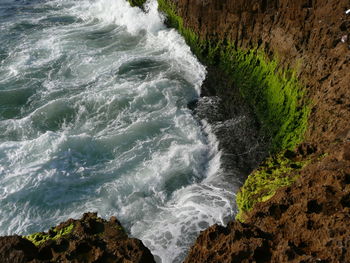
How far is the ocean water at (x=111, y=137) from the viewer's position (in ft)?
23.1

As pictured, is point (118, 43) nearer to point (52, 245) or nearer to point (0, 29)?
point (0, 29)

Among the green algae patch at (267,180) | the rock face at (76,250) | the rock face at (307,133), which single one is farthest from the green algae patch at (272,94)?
the rock face at (76,250)

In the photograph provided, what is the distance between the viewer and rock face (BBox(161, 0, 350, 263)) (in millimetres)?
3545

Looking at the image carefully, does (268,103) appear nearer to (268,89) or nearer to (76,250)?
(268,89)

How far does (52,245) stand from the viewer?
13.6 feet

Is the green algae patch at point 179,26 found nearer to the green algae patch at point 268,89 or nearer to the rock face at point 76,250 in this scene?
the green algae patch at point 268,89

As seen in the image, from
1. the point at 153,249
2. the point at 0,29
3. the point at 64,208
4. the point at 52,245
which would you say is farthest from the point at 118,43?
the point at 52,245

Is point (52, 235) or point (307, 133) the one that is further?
point (307, 133)

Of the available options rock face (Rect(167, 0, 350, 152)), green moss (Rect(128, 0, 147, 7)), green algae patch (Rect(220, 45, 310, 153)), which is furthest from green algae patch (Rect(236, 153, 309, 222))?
green moss (Rect(128, 0, 147, 7))

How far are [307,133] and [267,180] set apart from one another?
5.25ft

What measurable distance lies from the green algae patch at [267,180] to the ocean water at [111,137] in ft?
3.71

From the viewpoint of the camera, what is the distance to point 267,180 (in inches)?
223

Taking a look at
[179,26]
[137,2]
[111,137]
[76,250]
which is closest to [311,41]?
[111,137]

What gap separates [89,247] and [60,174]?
14.2 ft
